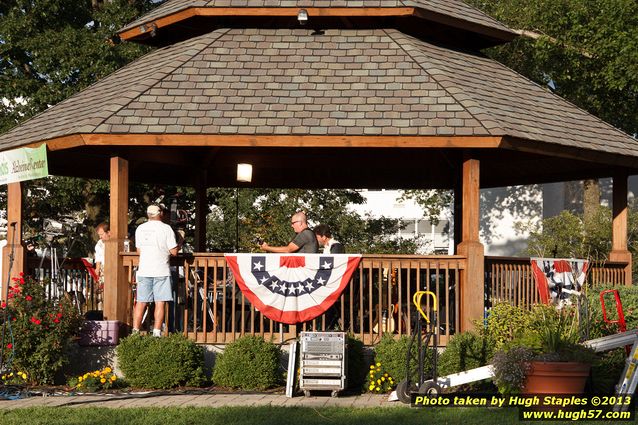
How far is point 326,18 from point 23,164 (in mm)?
4832

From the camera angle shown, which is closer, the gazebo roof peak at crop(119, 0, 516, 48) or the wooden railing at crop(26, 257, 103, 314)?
the gazebo roof peak at crop(119, 0, 516, 48)

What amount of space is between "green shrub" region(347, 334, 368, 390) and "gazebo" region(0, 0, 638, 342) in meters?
1.42

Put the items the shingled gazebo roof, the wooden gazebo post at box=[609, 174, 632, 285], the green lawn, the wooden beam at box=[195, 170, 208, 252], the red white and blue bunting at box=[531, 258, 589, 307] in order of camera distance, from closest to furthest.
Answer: the green lawn
the shingled gazebo roof
the red white and blue bunting at box=[531, 258, 589, 307]
the wooden gazebo post at box=[609, 174, 632, 285]
the wooden beam at box=[195, 170, 208, 252]

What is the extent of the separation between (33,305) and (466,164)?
18.0ft

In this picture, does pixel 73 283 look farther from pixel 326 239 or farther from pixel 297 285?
pixel 297 285

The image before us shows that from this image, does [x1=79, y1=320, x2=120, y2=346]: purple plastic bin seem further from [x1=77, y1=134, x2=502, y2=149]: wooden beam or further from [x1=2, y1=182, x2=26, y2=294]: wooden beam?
[x1=77, y1=134, x2=502, y2=149]: wooden beam

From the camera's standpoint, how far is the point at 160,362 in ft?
37.4

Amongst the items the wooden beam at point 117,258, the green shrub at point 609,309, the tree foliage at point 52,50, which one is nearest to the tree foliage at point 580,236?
the tree foliage at point 52,50

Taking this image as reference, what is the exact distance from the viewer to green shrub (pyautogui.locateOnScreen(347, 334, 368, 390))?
11445mm

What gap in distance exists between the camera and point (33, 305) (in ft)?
38.0

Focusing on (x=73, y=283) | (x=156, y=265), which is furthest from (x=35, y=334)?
(x=73, y=283)

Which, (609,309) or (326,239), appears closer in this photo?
(609,309)

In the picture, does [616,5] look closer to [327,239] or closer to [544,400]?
[327,239]

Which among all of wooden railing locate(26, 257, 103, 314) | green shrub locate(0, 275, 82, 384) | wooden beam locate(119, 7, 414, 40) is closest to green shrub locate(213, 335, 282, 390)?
green shrub locate(0, 275, 82, 384)
